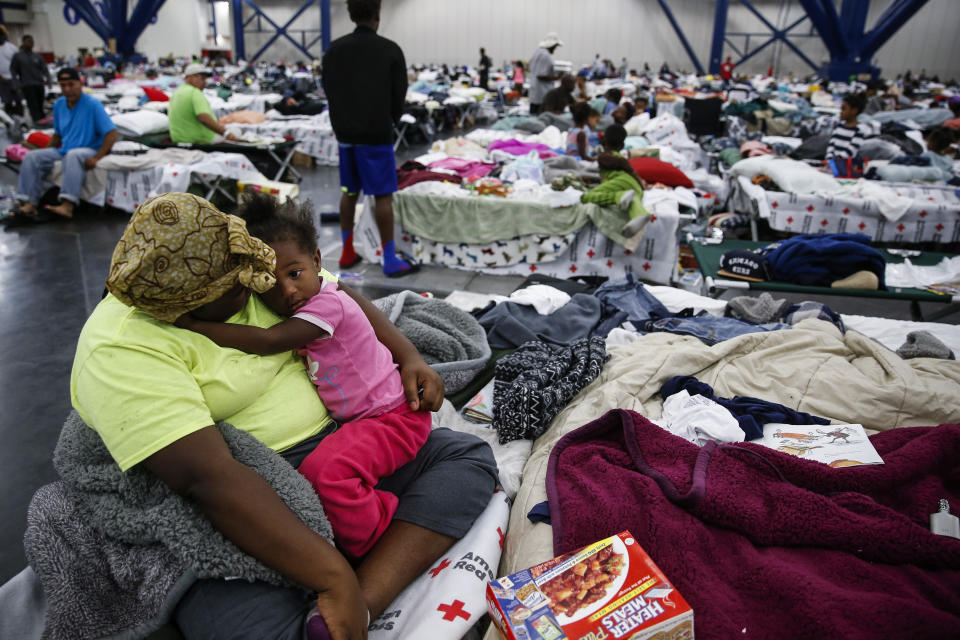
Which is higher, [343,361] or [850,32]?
[850,32]

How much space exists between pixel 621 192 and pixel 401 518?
3217 mm

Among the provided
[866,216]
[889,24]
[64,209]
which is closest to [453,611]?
[866,216]

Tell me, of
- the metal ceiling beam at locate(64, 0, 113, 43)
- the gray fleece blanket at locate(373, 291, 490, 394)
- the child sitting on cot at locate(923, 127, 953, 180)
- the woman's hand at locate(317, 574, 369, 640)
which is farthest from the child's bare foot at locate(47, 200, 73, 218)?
the metal ceiling beam at locate(64, 0, 113, 43)

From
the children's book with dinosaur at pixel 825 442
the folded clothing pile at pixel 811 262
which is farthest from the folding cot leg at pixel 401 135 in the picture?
the children's book with dinosaur at pixel 825 442

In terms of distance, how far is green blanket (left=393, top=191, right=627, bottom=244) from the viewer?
4086 mm

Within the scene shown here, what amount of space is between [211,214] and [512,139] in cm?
545

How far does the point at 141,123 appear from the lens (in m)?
6.44

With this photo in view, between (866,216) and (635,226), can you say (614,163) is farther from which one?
(866,216)

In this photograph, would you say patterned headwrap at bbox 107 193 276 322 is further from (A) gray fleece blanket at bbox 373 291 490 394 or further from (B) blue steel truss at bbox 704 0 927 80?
(B) blue steel truss at bbox 704 0 927 80

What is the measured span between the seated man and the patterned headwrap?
17.2 ft

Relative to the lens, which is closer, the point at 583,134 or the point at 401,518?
the point at 401,518

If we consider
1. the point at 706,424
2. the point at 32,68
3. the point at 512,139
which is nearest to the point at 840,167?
the point at 512,139

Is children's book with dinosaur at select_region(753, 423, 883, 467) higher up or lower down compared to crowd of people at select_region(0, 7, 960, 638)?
lower down

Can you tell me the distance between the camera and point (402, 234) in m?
4.50
